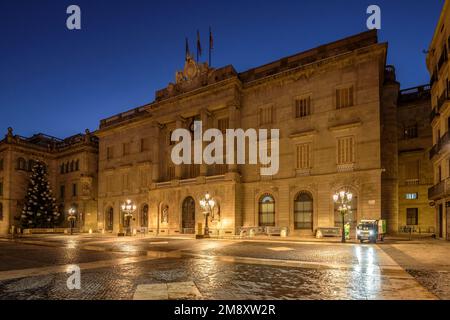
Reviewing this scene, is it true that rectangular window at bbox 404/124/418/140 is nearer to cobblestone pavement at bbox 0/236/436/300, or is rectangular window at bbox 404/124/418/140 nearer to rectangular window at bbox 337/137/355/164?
rectangular window at bbox 337/137/355/164

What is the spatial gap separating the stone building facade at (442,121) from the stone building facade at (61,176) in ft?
139

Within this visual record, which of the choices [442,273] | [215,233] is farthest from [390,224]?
[442,273]

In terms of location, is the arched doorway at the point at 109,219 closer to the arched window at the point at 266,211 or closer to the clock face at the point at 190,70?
the clock face at the point at 190,70

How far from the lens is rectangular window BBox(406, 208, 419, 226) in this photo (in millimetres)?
34844

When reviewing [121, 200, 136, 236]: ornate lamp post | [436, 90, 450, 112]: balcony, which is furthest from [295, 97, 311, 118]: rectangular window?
[121, 200, 136, 236]: ornate lamp post

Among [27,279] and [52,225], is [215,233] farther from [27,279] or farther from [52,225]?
[52,225]

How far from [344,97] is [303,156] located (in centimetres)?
611

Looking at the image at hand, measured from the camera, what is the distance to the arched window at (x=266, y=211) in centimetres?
3237

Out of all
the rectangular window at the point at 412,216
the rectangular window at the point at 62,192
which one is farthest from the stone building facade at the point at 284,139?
the rectangular window at the point at 62,192

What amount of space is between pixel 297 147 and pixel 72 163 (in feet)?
122

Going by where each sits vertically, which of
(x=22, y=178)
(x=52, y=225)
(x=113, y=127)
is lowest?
(x=52, y=225)

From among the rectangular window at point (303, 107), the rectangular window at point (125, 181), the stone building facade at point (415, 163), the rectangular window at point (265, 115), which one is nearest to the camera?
the rectangular window at point (303, 107)
